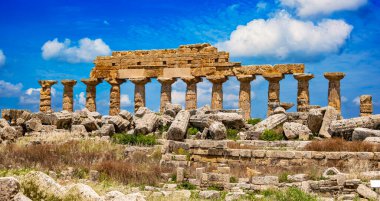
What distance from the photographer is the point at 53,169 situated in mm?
17500

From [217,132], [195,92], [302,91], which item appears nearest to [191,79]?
[195,92]

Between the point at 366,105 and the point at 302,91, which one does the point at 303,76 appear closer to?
the point at 302,91

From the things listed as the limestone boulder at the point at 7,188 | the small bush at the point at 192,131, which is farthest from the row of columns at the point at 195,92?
the limestone boulder at the point at 7,188

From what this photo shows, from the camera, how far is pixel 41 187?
9.91m

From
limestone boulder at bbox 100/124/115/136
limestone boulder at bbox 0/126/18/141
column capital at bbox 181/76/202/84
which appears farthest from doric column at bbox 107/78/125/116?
limestone boulder at bbox 0/126/18/141

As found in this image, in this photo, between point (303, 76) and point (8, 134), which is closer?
point (8, 134)

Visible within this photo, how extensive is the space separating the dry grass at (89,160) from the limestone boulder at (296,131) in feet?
21.8

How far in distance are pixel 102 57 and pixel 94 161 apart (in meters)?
24.5

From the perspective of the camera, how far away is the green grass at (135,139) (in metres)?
24.6

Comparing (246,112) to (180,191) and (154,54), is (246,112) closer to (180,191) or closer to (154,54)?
(154,54)

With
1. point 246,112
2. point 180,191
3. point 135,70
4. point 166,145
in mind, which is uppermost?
point 135,70

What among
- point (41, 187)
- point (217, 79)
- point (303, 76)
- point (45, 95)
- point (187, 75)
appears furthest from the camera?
point (45, 95)

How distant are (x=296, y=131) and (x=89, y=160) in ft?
32.0

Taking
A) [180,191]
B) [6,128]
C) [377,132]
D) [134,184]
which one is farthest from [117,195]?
[6,128]
